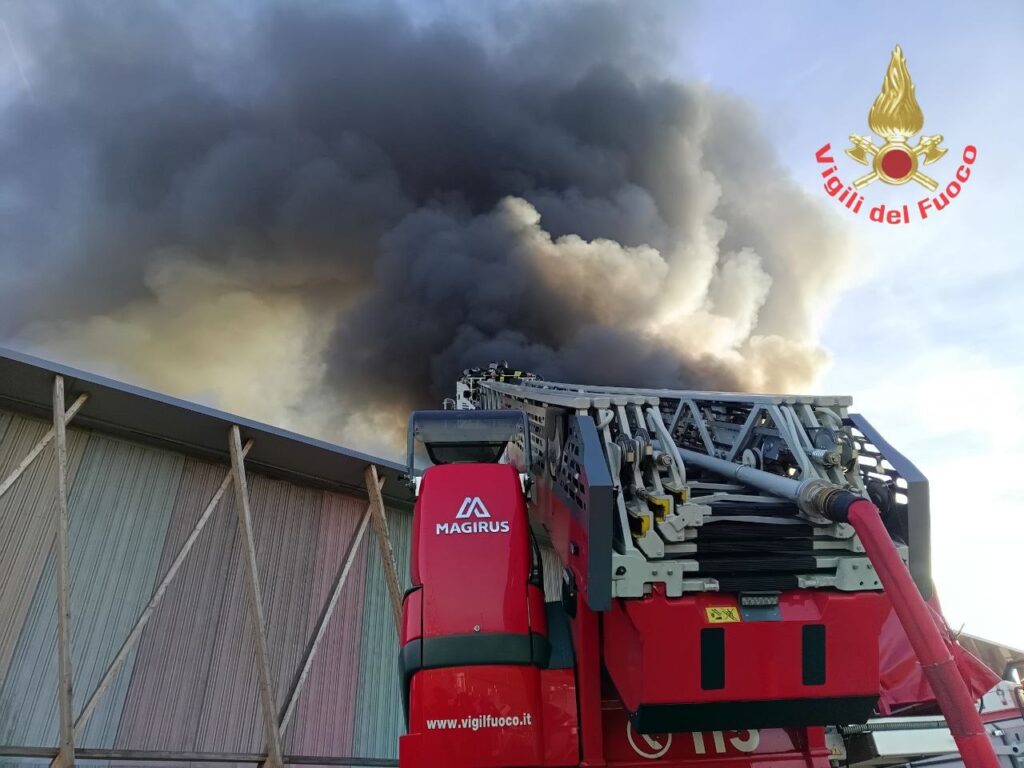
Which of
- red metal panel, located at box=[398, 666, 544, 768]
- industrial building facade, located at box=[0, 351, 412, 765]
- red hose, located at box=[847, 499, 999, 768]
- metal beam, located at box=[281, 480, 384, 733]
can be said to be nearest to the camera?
red hose, located at box=[847, 499, 999, 768]

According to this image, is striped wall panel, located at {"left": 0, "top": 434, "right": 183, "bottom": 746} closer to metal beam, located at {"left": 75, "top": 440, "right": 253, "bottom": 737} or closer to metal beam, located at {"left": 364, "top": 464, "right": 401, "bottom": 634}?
metal beam, located at {"left": 75, "top": 440, "right": 253, "bottom": 737}

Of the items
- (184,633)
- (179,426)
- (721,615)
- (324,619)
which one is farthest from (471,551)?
(324,619)

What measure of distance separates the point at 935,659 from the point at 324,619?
22.8 ft

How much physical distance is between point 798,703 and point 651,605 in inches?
34.2

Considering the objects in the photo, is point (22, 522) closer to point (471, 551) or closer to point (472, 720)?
point (471, 551)

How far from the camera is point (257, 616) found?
616 cm

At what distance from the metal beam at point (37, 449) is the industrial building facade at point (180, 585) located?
0.02m

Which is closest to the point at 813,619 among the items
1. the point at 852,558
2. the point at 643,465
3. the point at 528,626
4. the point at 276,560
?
the point at 852,558

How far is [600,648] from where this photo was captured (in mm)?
3406

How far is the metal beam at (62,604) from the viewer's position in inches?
191

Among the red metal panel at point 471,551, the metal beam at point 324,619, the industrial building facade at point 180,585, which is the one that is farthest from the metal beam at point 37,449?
the red metal panel at point 471,551

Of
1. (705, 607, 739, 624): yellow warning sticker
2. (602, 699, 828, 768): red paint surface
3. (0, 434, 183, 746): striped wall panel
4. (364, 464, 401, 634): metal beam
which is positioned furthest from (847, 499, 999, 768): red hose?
(0, 434, 183, 746): striped wall panel

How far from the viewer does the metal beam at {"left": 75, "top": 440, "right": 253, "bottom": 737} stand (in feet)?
17.6

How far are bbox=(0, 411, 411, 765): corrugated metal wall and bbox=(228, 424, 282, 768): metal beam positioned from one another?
61cm
